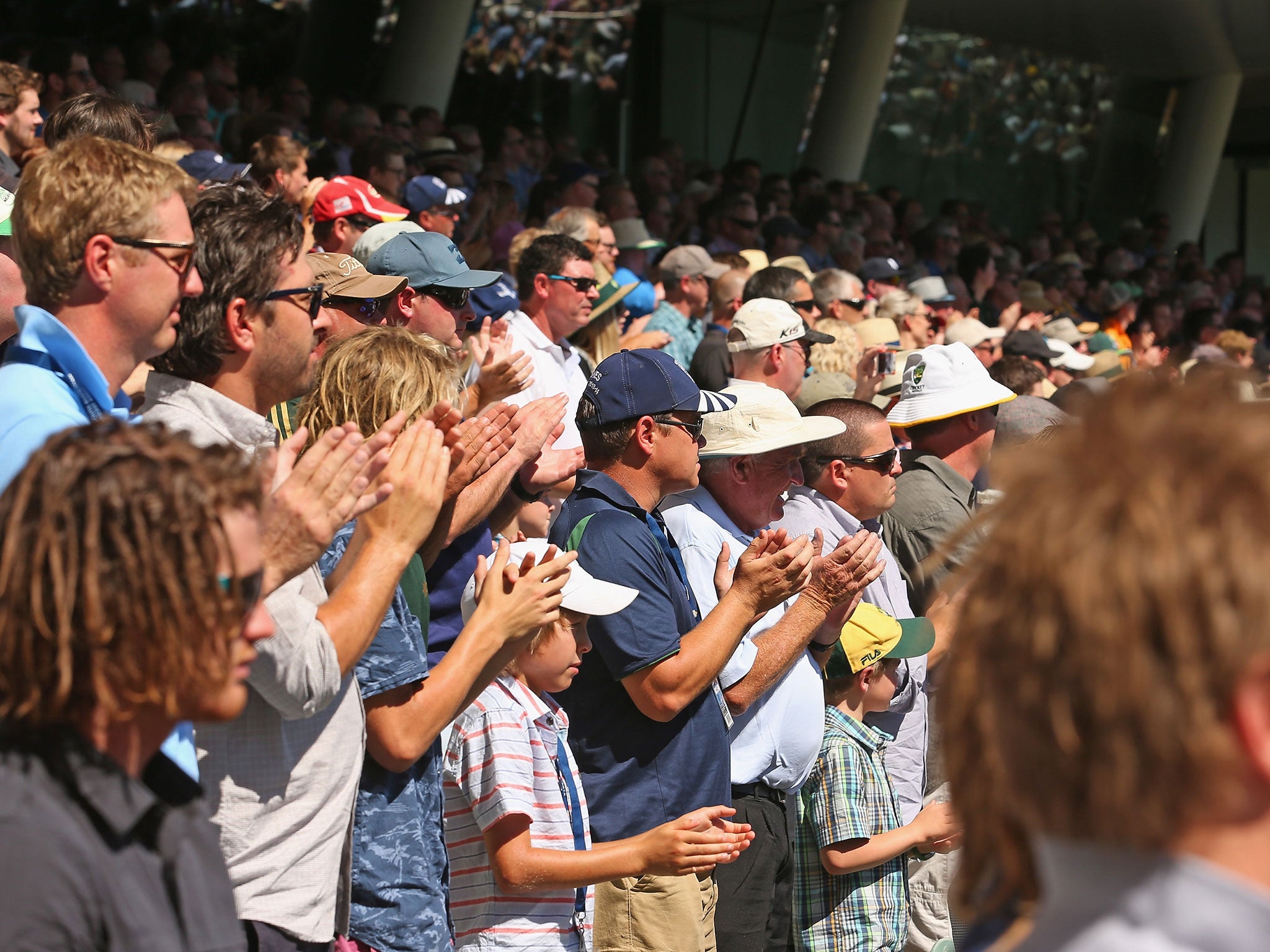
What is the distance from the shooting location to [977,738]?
45.5 inches

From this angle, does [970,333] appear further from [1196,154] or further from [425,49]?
[1196,154]

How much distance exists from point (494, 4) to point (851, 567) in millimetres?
13322

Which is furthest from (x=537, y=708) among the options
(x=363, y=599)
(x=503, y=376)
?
(x=503, y=376)

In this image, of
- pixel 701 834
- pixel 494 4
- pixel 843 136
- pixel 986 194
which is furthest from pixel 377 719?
pixel 986 194

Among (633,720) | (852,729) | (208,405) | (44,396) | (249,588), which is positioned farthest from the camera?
(852,729)

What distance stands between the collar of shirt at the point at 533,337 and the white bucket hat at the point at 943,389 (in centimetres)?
133

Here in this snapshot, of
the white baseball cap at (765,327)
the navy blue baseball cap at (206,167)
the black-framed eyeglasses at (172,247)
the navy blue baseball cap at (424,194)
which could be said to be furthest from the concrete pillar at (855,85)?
the black-framed eyeglasses at (172,247)

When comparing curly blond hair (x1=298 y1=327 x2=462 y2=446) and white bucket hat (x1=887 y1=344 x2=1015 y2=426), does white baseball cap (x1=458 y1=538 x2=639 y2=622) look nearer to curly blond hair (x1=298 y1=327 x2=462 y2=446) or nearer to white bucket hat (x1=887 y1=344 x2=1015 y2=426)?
curly blond hair (x1=298 y1=327 x2=462 y2=446)

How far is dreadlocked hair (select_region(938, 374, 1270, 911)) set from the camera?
100cm

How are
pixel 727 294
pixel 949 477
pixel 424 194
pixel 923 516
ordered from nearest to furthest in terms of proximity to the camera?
1. pixel 923 516
2. pixel 949 477
3. pixel 424 194
4. pixel 727 294

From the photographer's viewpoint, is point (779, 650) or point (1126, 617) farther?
point (779, 650)

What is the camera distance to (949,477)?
4.77 m

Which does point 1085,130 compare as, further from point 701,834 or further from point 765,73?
point 701,834

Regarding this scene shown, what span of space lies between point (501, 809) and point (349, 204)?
10.4 feet
